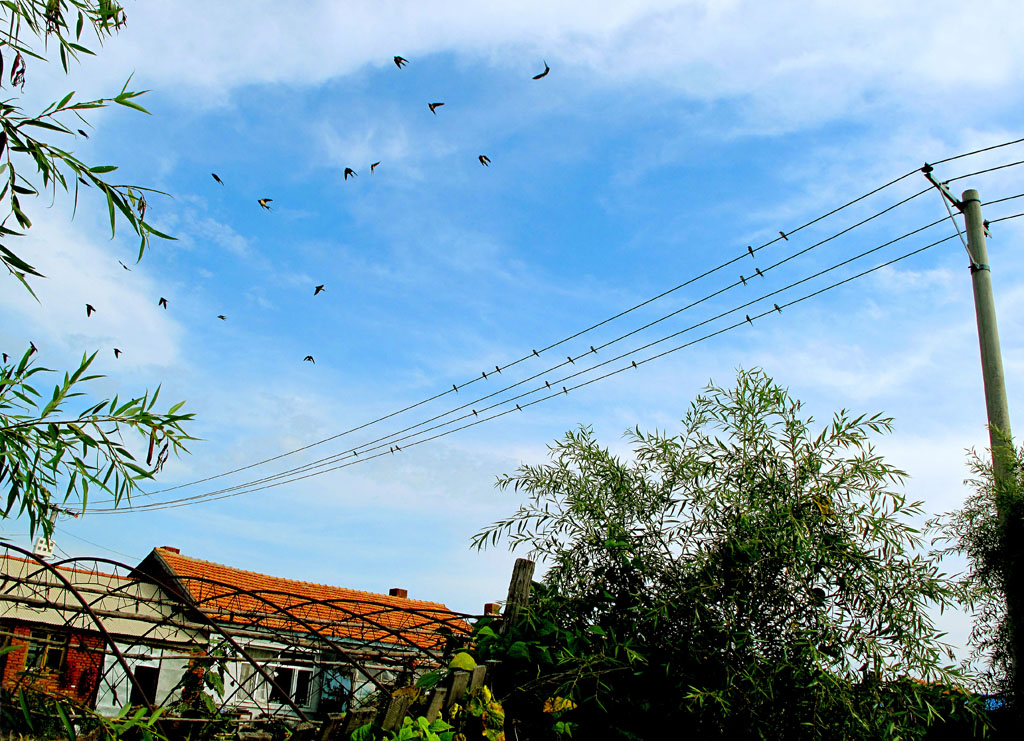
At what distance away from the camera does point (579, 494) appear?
18.9ft

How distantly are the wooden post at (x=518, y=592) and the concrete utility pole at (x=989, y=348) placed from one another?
4.05m

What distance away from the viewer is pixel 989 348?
6609 millimetres

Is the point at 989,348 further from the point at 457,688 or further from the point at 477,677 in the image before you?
the point at 457,688

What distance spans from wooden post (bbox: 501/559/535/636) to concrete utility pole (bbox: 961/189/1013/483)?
4047mm

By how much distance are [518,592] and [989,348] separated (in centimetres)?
459

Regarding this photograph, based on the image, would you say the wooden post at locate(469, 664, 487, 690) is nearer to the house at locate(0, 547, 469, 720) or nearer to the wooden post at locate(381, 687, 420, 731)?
the wooden post at locate(381, 687, 420, 731)

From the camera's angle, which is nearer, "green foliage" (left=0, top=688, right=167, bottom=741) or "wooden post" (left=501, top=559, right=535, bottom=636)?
"green foliage" (left=0, top=688, right=167, bottom=741)

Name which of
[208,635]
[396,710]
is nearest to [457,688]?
[396,710]

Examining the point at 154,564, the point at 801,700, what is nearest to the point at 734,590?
the point at 801,700

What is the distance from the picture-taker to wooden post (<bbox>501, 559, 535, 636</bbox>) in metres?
5.47

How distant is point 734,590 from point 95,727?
4.40m

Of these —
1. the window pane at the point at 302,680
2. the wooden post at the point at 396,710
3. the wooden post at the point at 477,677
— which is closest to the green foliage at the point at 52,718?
the wooden post at the point at 396,710

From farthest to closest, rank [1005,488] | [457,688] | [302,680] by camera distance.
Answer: [302,680]
[1005,488]
[457,688]

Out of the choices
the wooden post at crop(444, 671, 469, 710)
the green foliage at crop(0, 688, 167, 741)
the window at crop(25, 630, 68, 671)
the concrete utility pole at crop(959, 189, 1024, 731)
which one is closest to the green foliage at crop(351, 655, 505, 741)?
the wooden post at crop(444, 671, 469, 710)
